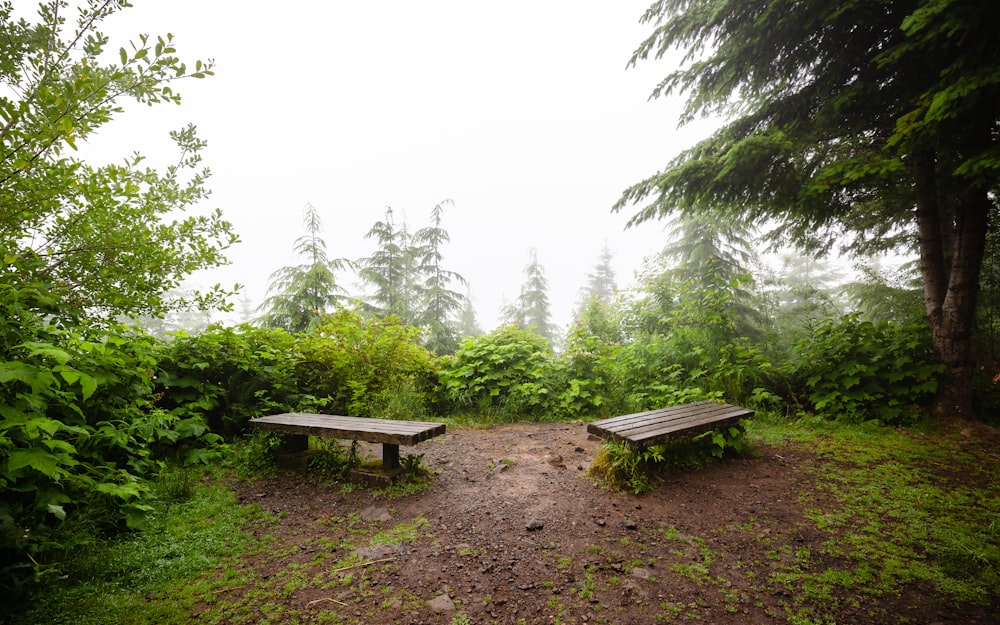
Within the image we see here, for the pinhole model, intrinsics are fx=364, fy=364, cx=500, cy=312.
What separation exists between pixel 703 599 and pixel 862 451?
3730 millimetres

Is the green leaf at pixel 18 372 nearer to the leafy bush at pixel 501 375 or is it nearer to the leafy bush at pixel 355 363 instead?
the leafy bush at pixel 355 363

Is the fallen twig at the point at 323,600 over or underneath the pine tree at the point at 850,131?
underneath

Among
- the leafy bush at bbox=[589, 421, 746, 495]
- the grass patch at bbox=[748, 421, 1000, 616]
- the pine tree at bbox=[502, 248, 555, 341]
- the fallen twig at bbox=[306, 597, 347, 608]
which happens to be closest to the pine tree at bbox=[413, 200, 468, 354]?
the pine tree at bbox=[502, 248, 555, 341]

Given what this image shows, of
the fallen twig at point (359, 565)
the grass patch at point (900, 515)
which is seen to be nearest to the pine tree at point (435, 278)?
the grass patch at point (900, 515)

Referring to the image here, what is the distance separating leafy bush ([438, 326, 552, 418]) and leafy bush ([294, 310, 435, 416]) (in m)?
0.76

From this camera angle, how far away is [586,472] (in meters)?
4.13

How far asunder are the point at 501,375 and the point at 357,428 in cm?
383

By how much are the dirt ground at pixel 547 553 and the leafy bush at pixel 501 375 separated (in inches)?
102

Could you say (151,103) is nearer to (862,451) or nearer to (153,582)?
(153,582)

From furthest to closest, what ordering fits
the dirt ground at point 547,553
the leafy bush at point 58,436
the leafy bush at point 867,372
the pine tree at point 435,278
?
the pine tree at point 435,278 → the leafy bush at point 867,372 → the dirt ground at point 547,553 → the leafy bush at point 58,436

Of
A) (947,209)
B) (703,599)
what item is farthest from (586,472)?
(947,209)

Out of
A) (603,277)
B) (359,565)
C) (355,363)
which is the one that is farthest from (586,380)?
(603,277)

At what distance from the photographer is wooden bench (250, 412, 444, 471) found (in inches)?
142

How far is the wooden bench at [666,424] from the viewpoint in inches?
141
